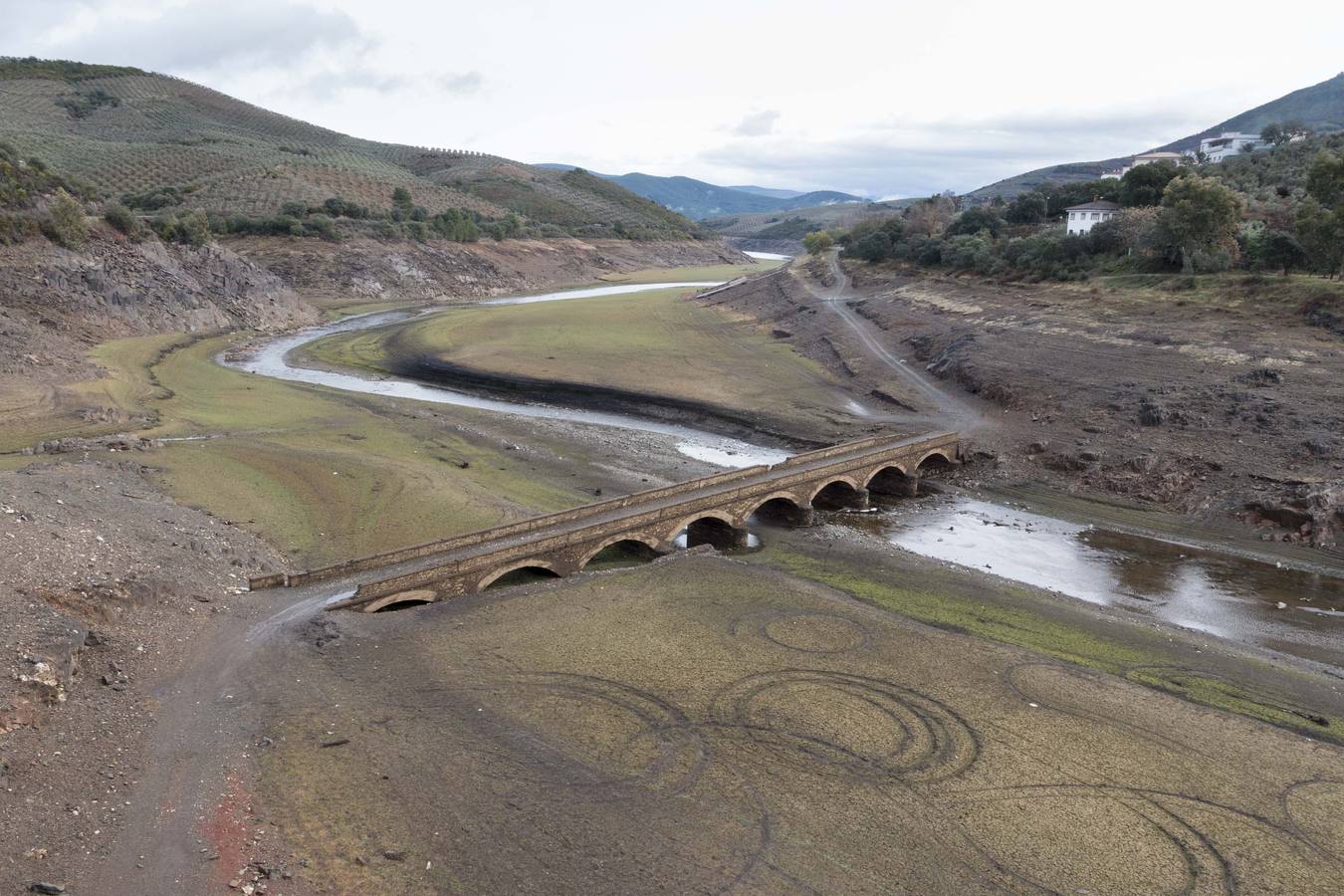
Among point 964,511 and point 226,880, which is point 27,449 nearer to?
point 226,880

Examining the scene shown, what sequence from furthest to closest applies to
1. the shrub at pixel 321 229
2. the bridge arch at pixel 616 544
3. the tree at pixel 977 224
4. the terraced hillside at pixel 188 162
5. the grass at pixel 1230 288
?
the terraced hillside at pixel 188 162 < the shrub at pixel 321 229 < the tree at pixel 977 224 < the grass at pixel 1230 288 < the bridge arch at pixel 616 544

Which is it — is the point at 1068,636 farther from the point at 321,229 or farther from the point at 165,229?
the point at 321,229

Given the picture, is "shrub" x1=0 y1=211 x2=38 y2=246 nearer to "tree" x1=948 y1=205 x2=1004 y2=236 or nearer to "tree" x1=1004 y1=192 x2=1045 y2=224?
"tree" x1=948 y1=205 x2=1004 y2=236

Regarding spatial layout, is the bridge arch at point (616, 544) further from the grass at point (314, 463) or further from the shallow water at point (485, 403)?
the shallow water at point (485, 403)

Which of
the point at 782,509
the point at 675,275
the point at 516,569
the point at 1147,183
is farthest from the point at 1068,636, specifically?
the point at 675,275

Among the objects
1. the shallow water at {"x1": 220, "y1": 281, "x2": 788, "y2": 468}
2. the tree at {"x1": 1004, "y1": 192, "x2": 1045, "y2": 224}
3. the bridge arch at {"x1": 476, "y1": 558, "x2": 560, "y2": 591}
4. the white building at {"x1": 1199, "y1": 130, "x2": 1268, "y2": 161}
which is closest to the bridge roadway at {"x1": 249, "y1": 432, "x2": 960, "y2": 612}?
the bridge arch at {"x1": 476, "y1": 558, "x2": 560, "y2": 591}

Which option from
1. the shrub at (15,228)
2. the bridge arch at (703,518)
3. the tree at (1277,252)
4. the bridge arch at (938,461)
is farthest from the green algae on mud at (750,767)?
the shrub at (15,228)
